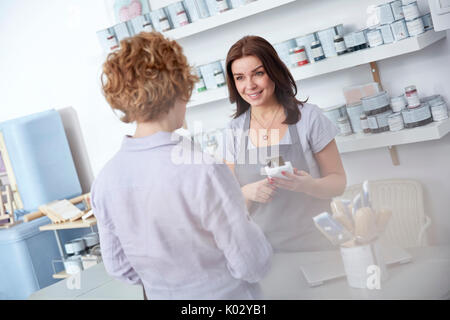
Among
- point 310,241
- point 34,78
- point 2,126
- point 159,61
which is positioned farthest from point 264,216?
point 2,126

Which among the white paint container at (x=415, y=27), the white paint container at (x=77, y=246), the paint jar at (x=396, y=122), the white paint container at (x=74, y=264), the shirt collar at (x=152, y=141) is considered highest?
the white paint container at (x=415, y=27)

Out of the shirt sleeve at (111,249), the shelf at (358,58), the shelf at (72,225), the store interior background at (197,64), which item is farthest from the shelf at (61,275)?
the shelf at (358,58)

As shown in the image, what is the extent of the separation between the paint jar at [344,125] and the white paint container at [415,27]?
0.78 feet

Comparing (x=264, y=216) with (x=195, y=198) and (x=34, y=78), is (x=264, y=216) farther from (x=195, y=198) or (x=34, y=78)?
(x=34, y=78)

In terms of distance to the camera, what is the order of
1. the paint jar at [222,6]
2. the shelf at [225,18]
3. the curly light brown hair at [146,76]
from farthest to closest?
the paint jar at [222,6] → the shelf at [225,18] → the curly light brown hair at [146,76]

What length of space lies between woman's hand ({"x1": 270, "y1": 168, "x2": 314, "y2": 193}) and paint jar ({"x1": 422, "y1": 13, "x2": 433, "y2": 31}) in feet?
1.39

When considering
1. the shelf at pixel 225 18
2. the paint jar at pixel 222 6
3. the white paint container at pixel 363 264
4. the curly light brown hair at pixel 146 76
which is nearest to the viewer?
the curly light brown hair at pixel 146 76

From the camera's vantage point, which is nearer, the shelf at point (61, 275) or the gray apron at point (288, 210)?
the gray apron at point (288, 210)

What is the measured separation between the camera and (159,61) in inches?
36.0

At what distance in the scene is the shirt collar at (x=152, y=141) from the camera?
3.08 ft

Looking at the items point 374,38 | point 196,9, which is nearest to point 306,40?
→ point 374,38

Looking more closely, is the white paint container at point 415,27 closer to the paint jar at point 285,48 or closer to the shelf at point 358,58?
the shelf at point 358,58

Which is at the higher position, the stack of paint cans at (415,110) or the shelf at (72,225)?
the stack of paint cans at (415,110)

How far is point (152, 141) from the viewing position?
94 centimetres
